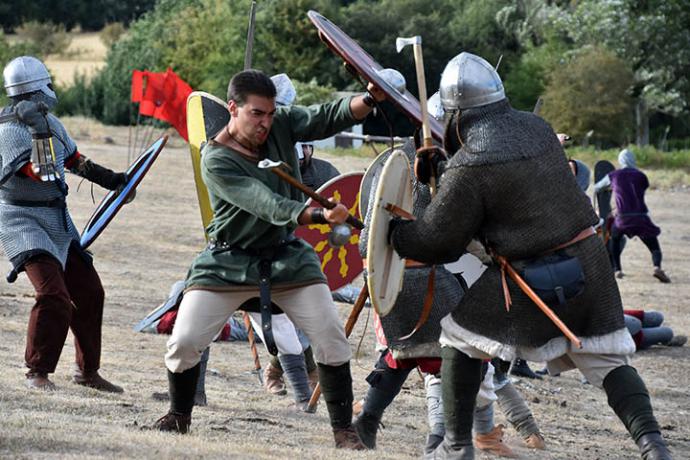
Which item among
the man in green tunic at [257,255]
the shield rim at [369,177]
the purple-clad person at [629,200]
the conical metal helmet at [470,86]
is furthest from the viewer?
the purple-clad person at [629,200]

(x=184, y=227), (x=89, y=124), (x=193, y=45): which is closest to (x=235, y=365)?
(x=184, y=227)

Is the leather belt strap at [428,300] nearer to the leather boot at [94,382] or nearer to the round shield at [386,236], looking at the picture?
the round shield at [386,236]

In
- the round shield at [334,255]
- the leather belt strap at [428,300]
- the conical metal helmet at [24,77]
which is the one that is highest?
the conical metal helmet at [24,77]

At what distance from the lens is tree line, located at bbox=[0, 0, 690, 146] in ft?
127

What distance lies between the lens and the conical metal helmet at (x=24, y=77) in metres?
6.44

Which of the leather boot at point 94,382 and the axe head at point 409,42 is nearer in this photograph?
the axe head at point 409,42

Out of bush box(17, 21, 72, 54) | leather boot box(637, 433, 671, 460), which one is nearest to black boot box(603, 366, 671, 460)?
leather boot box(637, 433, 671, 460)

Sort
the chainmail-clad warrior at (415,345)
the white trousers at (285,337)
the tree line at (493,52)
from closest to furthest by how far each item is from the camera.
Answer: the chainmail-clad warrior at (415,345) → the white trousers at (285,337) → the tree line at (493,52)

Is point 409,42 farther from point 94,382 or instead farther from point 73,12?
point 73,12

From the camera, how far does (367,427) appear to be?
565cm

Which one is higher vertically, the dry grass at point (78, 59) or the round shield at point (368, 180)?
the round shield at point (368, 180)

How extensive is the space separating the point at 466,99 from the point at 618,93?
3522 centimetres

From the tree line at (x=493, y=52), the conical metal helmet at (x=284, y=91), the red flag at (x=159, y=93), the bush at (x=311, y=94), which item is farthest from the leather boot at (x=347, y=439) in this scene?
the tree line at (x=493, y=52)

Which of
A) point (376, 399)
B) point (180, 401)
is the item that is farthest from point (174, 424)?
point (376, 399)
